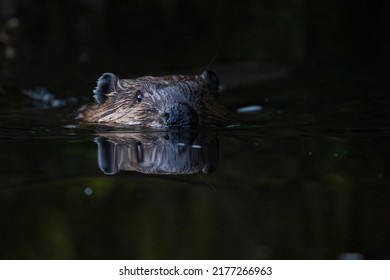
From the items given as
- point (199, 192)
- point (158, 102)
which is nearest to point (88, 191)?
point (199, 192)

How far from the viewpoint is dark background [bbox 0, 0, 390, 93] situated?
32.8 feet

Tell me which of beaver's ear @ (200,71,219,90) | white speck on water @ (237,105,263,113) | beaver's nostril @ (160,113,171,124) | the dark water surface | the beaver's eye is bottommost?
the dark water surface

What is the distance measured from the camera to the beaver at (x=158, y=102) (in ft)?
19.3

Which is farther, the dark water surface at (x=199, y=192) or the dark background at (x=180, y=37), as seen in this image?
the dark background at (x=180, y=37)

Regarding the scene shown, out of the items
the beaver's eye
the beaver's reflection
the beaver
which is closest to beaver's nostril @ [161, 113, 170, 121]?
the beaver

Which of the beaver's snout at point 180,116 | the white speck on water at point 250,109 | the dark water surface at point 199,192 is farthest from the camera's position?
the white speck on water at point 250,109

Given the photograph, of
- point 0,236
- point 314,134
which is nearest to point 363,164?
point 314,134

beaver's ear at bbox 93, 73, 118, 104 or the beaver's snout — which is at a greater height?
beaver's ear at bbox 93, 73, 118, 104

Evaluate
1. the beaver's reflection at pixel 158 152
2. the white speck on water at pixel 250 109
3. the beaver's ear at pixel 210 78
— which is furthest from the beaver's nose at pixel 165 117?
the white speck on water at pixel 250 109

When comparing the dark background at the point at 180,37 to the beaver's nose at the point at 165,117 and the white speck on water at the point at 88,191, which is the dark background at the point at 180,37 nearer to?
the beaver's nose at the point at 165,117

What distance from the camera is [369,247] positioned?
3.45m

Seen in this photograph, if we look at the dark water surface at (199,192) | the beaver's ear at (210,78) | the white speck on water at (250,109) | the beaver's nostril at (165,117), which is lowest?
the dark water surface at (199,192)

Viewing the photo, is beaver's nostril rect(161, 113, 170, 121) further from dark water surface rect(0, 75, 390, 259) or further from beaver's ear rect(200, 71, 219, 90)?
beaver's ear rect(200, 71, 219, 90)
